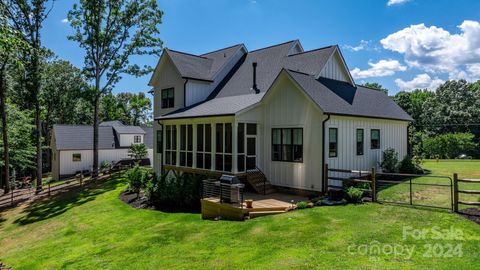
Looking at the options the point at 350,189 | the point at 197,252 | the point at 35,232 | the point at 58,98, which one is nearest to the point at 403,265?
the point at 197,252

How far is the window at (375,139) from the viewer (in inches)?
640

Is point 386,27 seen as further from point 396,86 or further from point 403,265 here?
point 396,86

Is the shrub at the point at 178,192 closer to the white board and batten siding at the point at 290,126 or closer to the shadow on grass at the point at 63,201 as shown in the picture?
the white board and batten siding at the point at 290,126

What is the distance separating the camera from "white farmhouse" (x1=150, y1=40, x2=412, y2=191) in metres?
13.6

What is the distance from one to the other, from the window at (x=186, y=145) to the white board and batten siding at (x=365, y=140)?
7732mm

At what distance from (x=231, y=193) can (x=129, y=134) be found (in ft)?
93.8

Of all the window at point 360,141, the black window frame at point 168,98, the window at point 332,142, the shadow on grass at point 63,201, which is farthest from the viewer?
the black window frame at point 168,98

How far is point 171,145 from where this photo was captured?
18766 mm

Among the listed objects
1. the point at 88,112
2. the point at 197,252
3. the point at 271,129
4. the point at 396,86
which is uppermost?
the point at 396,86

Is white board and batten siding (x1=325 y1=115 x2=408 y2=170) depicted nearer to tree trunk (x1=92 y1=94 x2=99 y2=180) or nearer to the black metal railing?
the black metal railing

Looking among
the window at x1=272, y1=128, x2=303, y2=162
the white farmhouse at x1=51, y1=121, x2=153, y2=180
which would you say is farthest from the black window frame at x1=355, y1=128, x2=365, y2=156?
the white farmhouse at x1=51, y1=121, x2=153, y2=180

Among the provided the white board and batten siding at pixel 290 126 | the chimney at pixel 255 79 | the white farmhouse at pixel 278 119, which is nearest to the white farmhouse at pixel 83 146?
the white farmhouse at pixel 278 119

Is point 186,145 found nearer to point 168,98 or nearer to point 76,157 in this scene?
point 168,98

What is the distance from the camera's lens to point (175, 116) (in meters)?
17.7
